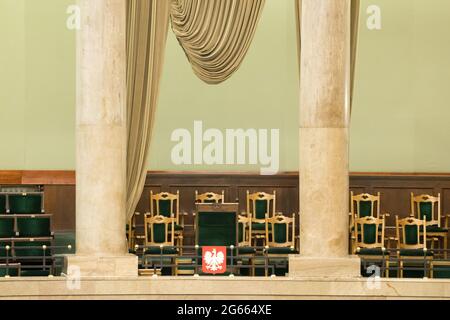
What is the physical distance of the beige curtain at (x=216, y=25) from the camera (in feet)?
54.9

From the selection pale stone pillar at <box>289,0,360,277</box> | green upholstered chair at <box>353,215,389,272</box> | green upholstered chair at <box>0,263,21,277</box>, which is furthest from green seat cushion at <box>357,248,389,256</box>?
green upholstered chair at <box>0,263,21,277</box>

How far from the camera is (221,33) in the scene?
16922 mm

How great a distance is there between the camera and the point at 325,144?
14.8 m

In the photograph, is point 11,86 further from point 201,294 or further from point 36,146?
point 201,294

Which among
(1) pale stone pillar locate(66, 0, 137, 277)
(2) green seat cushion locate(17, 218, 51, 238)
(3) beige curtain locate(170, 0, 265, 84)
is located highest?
(3) beige curtain locate(170, 0, 265, 84)

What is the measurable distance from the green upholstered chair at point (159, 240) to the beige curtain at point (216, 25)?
2.65m

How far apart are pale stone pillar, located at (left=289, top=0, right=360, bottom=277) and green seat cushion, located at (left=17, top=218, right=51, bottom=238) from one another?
151 inches

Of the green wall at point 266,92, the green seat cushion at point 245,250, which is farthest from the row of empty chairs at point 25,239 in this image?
the green wall at point 266,92

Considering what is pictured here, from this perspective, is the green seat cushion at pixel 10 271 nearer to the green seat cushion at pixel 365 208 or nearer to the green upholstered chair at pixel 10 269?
the green upholstered chair at pixel 10 269

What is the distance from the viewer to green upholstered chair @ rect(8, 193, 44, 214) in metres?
Result: 17.3

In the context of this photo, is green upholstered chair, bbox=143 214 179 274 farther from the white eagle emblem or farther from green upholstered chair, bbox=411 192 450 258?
green upholstered chair, bbox=411 192 450 258

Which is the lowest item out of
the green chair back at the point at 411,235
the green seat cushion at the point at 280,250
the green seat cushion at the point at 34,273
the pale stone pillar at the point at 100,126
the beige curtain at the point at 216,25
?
the green seat cushion at the point at 34,273

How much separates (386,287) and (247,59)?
8070 millimetres
